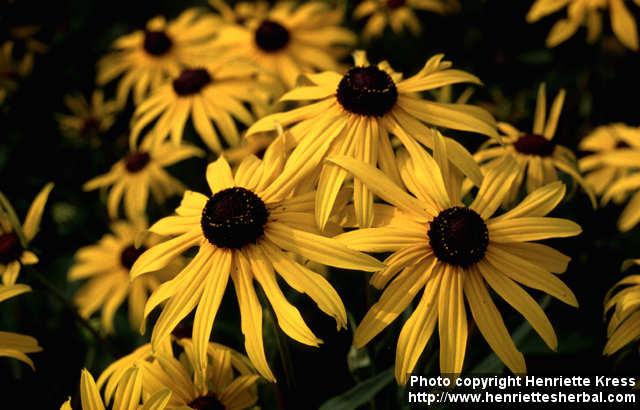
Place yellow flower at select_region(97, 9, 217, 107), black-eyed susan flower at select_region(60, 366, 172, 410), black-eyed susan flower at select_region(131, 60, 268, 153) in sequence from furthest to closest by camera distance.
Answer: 1. yellow flower at select_region(97, 9, 217, 107)
2. black-eyed susan flower at select_region(131, 60, 268, 153)
3. black-eyed susan flower at select_region(60, 366, 172, 410)

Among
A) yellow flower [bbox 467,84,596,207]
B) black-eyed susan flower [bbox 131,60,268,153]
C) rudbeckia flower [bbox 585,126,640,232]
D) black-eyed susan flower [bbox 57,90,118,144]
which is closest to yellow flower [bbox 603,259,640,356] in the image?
yellow flower [bbox 467,84,596,207]

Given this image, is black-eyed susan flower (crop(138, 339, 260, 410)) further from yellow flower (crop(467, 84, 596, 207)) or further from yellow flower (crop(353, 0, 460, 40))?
yellow flower (crop(353, 0, 460, 40))

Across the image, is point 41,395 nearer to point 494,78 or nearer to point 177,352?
point 177,352

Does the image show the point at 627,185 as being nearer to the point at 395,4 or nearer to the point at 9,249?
the point at 395,4

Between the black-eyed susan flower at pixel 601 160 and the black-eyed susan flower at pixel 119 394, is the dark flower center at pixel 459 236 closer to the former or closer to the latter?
the black-eyed susan flower at pixel 119 394

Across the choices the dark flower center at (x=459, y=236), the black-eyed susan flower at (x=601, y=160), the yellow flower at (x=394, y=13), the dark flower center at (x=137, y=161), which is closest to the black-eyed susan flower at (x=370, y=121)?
the dark flower center at (x=459, y=236)

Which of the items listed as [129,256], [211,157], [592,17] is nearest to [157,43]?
[211,157]
